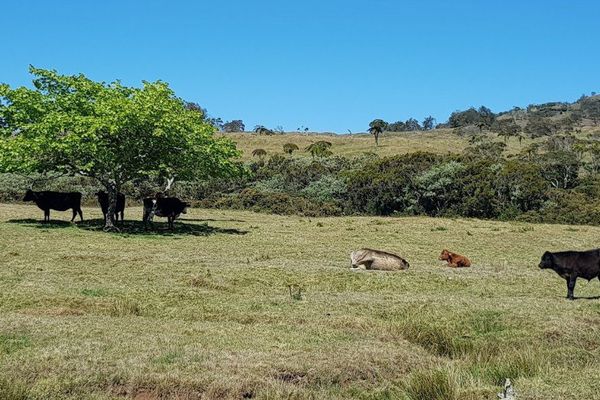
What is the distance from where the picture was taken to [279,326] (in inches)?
527

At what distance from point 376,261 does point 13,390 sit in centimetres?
1392

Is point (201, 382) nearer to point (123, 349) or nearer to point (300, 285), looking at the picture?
point (123, 349)

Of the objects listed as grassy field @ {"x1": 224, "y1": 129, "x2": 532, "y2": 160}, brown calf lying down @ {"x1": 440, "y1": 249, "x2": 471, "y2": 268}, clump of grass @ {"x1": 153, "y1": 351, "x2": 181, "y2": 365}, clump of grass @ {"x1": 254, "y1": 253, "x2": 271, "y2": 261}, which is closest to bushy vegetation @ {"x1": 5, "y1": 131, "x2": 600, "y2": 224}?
clump of grass @ {"x1": 254, "y1": 253, "x2": 271, "y2": 261}

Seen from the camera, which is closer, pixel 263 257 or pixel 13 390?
pixel 13 390

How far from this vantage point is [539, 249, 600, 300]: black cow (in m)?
16.8

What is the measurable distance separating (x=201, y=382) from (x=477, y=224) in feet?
112

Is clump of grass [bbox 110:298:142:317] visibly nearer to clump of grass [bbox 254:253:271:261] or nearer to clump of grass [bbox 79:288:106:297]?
clump of grass [bbox 79:288:106:297]

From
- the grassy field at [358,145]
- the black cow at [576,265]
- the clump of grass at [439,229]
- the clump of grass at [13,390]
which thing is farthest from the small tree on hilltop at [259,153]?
the clump of grass at [13,390]

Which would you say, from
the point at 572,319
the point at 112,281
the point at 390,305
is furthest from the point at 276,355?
the point at 112,281

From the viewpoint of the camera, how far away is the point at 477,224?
4147 cm

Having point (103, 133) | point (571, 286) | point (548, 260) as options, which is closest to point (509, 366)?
point (571, 286)

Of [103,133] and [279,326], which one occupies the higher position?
[103,133]

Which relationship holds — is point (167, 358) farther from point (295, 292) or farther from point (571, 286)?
point (571, 286)

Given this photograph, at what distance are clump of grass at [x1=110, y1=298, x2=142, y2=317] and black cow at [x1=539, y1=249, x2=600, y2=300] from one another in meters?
11.0
